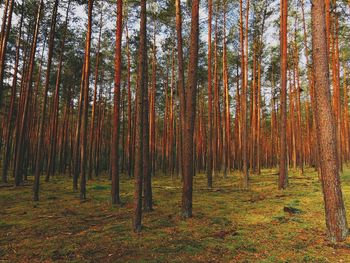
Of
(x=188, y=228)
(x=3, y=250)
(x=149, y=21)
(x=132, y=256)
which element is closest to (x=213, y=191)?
(x=188, y=228)

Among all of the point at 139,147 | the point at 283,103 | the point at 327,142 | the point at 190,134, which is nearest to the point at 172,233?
the point at 139,147

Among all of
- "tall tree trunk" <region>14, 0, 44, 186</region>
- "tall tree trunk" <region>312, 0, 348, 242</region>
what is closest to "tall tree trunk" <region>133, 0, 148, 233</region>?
"tall tree trunk" <region>312, 0, 348, 242</region>

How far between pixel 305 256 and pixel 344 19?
→ 64.4 ft

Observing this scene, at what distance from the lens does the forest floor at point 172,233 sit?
477 cm

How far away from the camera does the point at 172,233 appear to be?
20.1 ft

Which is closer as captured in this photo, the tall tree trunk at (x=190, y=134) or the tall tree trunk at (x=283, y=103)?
the tall tree trunk at (x=190, y=134)

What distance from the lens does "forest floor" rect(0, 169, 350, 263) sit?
15.7 feet

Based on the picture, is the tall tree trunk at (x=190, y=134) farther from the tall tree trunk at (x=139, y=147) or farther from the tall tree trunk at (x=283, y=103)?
the tall tree trunk at (x=283, y=103)

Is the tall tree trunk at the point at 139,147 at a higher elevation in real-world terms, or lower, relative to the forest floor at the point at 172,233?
higher

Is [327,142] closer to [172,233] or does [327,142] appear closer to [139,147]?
[172,233]

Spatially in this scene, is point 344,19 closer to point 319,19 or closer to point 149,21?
point 149,21

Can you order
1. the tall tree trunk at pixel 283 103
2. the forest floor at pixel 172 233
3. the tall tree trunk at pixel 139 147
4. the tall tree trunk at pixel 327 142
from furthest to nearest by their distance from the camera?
the tall tree trunk at pixel 283 103 < the tall tree trunk at pixel 139 147 < the tall tree trunk at pixel 327 142 < the forest floor at pixel 172 233

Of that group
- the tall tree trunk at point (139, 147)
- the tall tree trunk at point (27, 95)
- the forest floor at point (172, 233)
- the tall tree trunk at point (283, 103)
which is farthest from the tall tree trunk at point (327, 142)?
the tall tree trunk at point (27, 95)

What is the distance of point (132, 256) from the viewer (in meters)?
4.76
